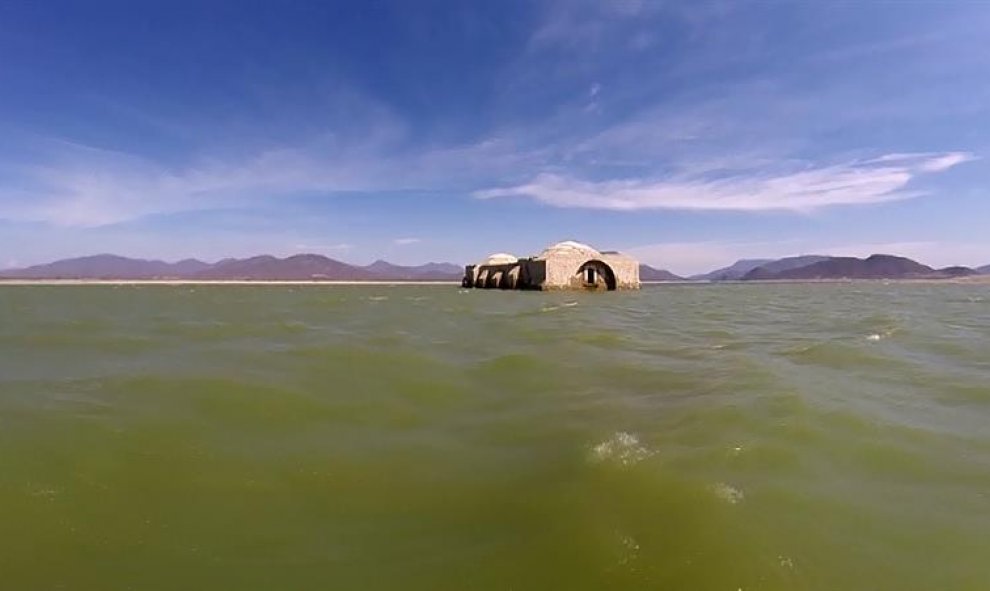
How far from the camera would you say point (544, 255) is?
1540 inches

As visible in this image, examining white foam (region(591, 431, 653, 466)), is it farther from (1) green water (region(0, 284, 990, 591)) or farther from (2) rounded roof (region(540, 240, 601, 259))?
(2) rounded roof (region(540, 240, 601, 259))

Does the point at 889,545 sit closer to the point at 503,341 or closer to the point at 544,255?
the point at 503,341

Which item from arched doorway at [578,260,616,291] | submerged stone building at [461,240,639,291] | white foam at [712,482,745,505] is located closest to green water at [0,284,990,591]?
white foam at [712,482,745,505]

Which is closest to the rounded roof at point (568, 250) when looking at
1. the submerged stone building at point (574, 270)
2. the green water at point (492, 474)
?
the submerged stone building at point (574, 270)

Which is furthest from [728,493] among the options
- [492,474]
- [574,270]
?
[574,270]

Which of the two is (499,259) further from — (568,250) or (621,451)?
(621,451)

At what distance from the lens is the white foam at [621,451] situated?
169 inches

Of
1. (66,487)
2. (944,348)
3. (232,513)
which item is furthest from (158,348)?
(944,348)

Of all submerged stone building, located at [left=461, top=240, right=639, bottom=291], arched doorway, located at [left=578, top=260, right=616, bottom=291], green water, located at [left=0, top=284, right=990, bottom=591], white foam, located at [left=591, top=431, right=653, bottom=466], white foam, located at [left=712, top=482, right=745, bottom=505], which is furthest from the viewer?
arched doorway, located at [left=578, top=260, right=616, bottom=291]

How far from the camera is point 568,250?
3972cm

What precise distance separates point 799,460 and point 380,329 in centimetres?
1015

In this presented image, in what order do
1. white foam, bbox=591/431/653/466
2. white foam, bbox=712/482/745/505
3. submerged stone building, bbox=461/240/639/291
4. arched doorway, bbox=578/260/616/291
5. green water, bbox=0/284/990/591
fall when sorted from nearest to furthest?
green water, bbox=0/284/990/591, white foam, bbox=712/482/745/505, white foam, bbox=591/431/653/466, submerged stone building, bbox=461/240/639/291, arched doorway, bbox=578/260/616/291

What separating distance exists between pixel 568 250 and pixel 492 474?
36.5 m

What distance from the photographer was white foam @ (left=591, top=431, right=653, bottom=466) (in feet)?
14.1
